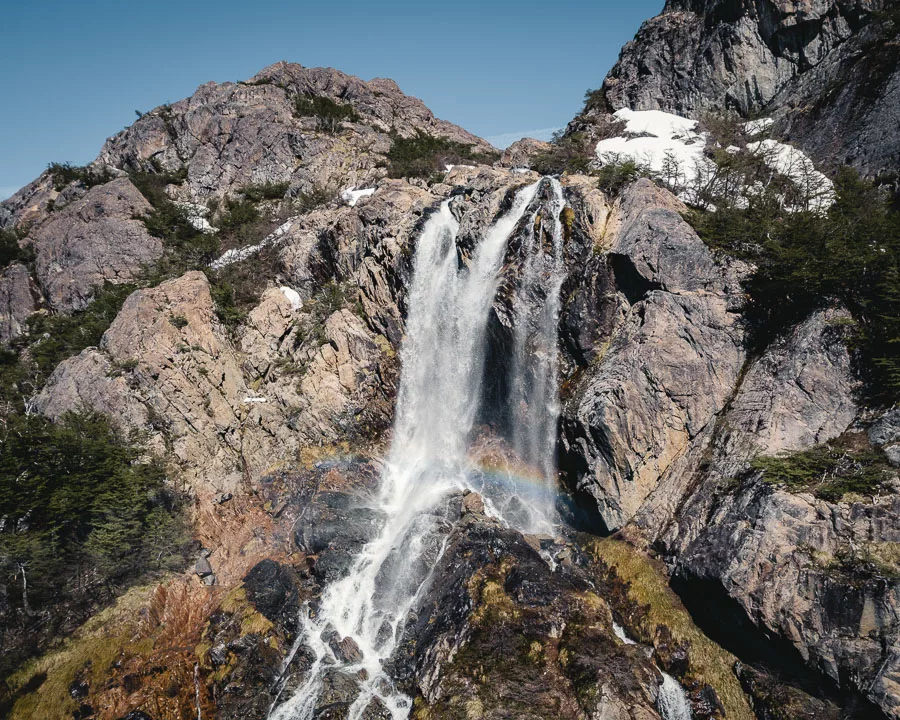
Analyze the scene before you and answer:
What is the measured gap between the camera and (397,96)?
219 feet

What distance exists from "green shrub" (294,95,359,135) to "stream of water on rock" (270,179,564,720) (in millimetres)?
29822

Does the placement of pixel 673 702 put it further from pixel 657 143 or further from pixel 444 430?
pixel 657 143

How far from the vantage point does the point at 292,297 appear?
3403cm

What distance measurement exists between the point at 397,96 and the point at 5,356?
186ft

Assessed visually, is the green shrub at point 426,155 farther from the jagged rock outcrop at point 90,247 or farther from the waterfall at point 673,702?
the waterfall at point 673,702

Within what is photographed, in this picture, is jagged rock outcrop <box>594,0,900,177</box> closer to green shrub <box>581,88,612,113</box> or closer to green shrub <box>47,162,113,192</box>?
green shrub <box>581,88,612,113</box>

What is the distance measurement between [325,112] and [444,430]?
4617cm

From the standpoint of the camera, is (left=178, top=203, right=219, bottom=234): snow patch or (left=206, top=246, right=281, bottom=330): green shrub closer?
(left=206, top=246, right=281, bottom=330): green shrub

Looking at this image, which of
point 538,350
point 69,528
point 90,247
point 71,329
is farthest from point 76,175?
point 538,350

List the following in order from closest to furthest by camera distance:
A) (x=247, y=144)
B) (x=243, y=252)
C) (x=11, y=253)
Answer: (x=243, y=252) < (x=11, y=253) < (x=247, y=144)

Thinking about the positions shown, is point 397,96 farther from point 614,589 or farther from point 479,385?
point 614,589

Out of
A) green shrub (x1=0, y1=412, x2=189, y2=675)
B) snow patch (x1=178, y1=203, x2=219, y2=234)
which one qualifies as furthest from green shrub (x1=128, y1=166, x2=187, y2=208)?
green shrub (x1=0, y1=412, x2=189, y2=675)

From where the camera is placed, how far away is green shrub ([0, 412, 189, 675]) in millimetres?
18391

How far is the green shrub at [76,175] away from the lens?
4653cm
